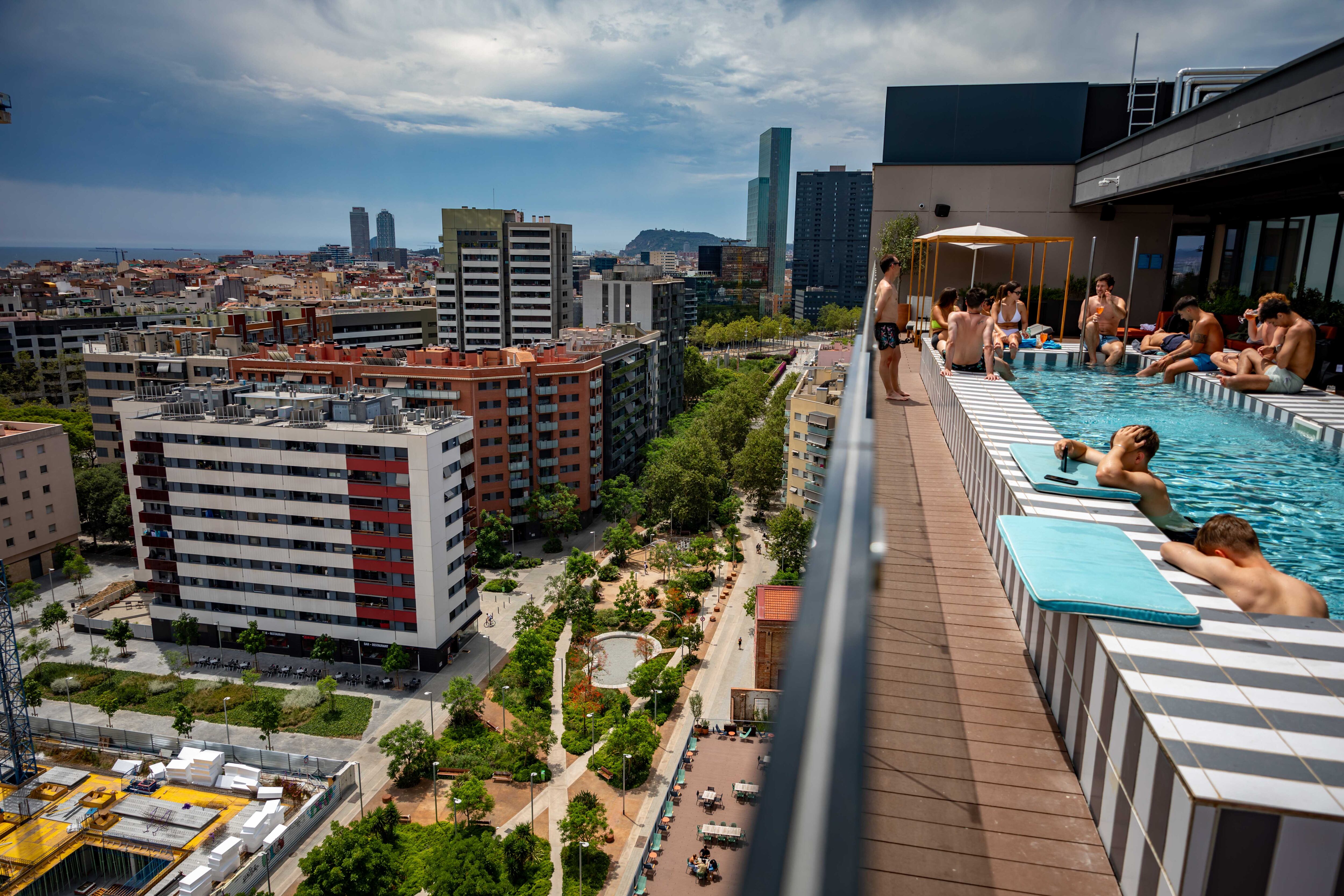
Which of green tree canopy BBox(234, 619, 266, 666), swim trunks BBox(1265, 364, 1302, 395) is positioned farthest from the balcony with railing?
green tree canopy BBox(234, 619, 266, 666)

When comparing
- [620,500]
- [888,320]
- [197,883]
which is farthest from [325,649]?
[888,320]

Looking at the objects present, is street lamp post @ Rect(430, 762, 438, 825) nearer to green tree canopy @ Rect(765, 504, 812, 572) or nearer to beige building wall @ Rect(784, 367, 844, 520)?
green tree canopy @ Rect(765, 504, 812, 572)

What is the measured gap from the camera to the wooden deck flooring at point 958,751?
2469mm

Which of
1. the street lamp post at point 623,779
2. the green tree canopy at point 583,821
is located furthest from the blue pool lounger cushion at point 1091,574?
the street lamp post at point 623,779

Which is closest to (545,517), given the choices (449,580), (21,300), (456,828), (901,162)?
(449,580)

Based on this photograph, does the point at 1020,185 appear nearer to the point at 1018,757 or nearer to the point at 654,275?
the point at 1018,757

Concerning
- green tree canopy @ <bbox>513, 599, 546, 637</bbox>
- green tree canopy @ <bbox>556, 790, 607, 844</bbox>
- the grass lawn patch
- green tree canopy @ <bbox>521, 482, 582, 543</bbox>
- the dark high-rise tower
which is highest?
the dark high-rise tower

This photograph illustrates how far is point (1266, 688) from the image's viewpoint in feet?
9.64

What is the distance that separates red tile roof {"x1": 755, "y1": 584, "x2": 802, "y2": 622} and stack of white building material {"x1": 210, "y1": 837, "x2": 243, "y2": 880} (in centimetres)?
1358

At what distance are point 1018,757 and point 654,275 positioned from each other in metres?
68.0

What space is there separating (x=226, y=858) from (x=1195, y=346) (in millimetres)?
22449

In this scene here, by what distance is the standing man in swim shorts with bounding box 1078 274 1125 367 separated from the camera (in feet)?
43.8

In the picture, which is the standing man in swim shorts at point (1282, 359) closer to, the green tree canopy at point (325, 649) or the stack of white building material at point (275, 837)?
the stack of white building material at point (275, 837)

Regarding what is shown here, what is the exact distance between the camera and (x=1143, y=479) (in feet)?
16.8
